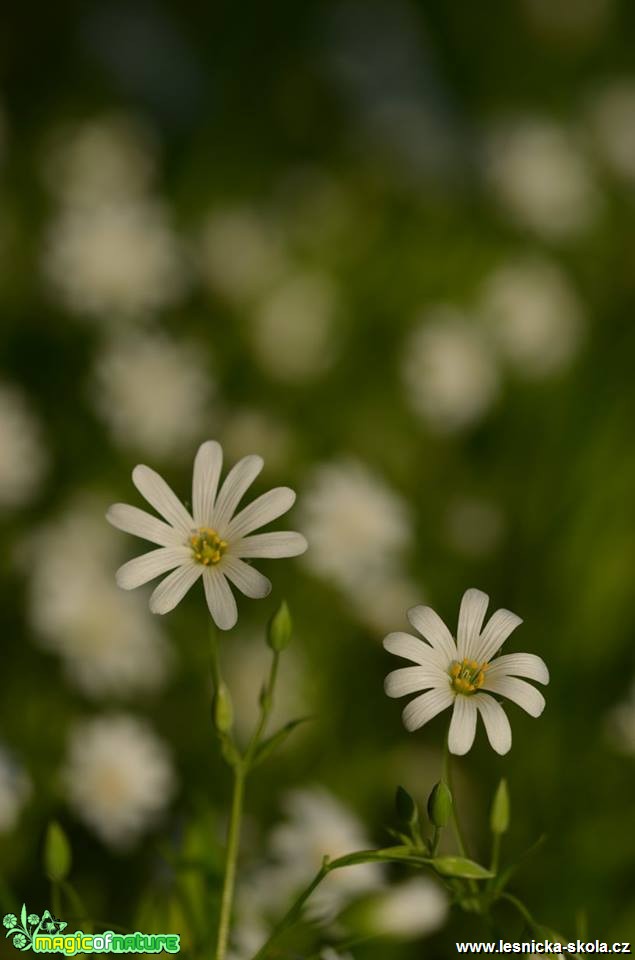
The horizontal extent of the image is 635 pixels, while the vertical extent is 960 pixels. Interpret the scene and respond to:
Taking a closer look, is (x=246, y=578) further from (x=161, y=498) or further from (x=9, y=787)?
(x=9, y=787)

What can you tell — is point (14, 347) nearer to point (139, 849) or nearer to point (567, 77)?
point (139, 849)

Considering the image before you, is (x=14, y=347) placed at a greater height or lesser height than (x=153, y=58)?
lesser

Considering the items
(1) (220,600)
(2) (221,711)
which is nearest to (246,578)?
(1) (220,600)

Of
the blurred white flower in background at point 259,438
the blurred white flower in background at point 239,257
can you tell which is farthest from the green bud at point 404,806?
the blurred white flower in background at point 239,257

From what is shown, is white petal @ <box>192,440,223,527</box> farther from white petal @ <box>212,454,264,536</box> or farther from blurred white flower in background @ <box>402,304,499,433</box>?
blurred white flower in background @ <box>402,304,499,433</box>

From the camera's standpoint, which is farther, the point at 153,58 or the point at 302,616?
the point at 153,58

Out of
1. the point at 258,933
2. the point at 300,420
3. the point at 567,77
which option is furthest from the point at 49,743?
the point at 567,77

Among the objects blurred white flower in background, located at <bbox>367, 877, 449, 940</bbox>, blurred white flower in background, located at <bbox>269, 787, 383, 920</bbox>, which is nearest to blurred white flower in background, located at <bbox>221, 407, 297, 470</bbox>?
blurred white flower in background, located at <bbox>269, 787, 383, 920</bbox>

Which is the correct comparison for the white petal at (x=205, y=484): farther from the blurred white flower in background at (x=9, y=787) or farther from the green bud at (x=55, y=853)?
the blurred white flower in background at (x=9, y=787)
